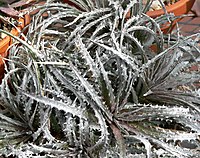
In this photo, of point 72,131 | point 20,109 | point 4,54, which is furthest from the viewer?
point 4,54

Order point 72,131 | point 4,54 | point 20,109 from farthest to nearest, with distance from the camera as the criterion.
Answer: point 4,54 → point 20,109 → point 72,131

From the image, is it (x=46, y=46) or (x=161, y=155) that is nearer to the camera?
(x=161, y=155)

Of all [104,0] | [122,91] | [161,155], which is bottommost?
[161,155]

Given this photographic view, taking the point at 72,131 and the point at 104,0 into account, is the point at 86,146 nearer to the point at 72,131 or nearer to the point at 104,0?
the point at 72,131

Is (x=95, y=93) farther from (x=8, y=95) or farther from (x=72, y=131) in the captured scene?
(x=8, y=95)

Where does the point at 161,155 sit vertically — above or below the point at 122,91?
below

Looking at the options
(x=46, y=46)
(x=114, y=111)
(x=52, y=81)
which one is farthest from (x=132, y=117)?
(x=46, y=46)

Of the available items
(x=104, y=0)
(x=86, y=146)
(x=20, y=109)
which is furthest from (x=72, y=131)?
→ (x=104, y=0)
